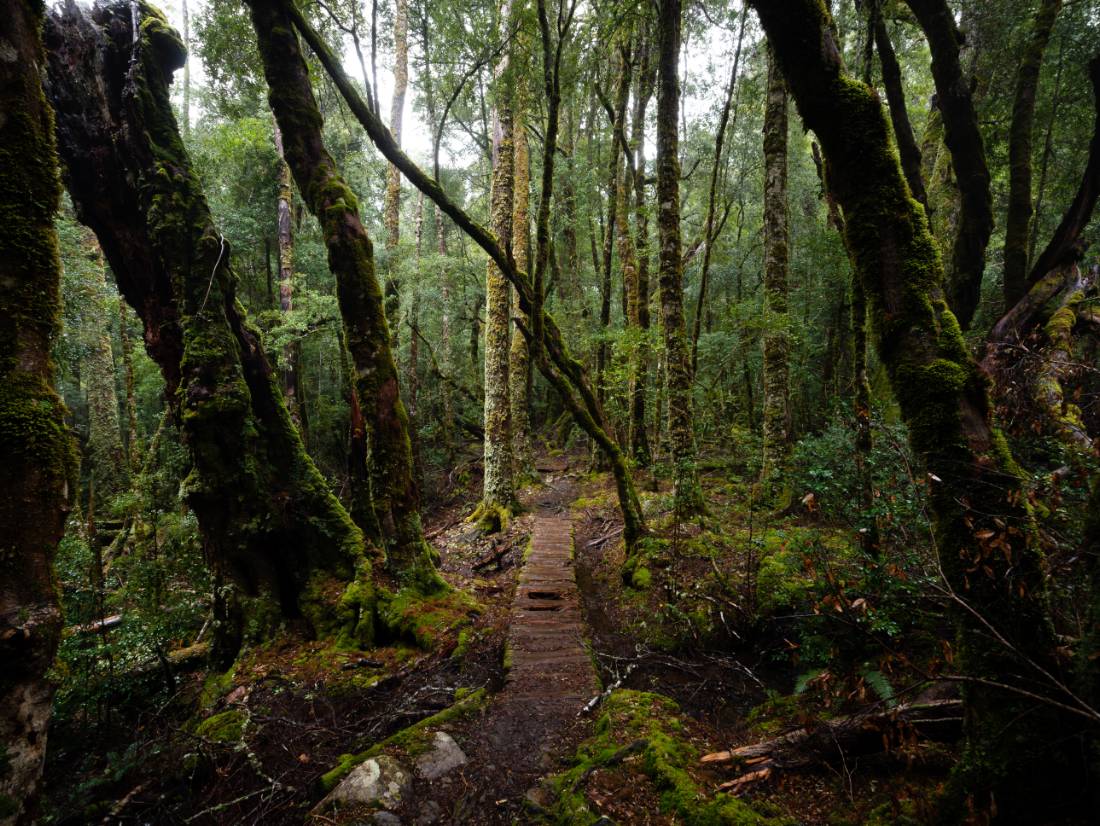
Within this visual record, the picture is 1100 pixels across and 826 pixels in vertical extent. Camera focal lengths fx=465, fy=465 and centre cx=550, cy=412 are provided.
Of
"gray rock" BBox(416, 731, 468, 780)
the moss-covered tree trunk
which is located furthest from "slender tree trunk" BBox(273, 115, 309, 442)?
"gray rock" BBox(416, 731, 468, 780)

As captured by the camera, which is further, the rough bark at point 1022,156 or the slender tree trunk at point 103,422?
the slender tree trunk at point 103,422

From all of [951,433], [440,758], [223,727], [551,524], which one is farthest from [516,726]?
[551,524]

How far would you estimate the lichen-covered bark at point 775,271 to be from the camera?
8.72 meters

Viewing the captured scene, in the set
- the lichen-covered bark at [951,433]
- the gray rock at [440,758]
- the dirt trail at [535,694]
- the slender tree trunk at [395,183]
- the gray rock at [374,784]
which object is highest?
the slender tree trunk at [395,183]

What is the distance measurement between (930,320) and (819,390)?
57.9 feet

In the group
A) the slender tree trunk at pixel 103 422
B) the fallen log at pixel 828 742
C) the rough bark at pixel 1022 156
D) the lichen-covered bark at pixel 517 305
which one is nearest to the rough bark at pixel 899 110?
the rough bark at pixel 1022 156

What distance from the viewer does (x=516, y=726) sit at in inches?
162

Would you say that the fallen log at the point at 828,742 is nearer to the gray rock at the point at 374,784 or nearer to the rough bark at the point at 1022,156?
the gray rock at the point at 374,784

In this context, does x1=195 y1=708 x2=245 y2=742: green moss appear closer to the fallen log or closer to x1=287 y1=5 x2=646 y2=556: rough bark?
the fallen log

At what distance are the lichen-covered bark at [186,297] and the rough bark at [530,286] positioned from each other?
2050mm

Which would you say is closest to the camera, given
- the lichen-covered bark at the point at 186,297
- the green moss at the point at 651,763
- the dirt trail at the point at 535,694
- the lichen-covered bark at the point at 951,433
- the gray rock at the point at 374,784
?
the lichen-covered bark at the point at 951,433

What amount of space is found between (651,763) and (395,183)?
14658mm

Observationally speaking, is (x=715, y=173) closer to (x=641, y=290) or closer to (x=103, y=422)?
(x=641, y=290)

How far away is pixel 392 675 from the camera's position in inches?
190
